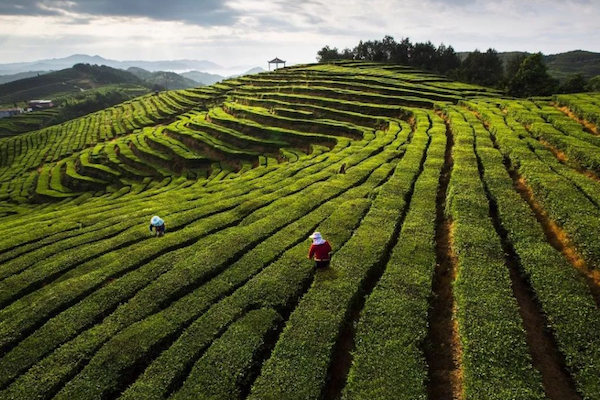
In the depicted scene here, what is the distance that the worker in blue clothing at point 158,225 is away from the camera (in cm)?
1642

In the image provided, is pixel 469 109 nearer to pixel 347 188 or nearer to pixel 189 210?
pixel 347 188

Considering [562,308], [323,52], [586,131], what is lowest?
[562,308]

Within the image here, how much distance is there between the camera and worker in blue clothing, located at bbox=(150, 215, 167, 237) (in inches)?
647

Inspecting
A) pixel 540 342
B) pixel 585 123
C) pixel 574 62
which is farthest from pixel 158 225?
pixel 574 62

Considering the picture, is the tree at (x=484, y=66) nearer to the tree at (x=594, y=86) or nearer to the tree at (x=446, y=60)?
the tree at (x=446, y=60)

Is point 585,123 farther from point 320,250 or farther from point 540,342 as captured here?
point 320,250

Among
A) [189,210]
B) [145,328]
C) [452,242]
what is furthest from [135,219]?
[452,242]

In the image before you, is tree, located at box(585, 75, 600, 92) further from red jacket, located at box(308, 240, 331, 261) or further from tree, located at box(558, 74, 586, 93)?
red jacket, located at box(308, 240, 331, 261)

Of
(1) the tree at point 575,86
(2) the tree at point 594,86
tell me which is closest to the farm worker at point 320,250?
(1) the tree at point 575,86

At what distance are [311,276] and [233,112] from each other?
148 ft

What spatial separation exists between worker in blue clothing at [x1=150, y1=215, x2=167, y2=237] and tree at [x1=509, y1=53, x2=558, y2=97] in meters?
49.0

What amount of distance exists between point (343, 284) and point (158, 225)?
9.72 m

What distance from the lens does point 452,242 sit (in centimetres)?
1364

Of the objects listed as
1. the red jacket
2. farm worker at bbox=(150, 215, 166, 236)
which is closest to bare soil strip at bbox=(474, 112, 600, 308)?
the red jacket
